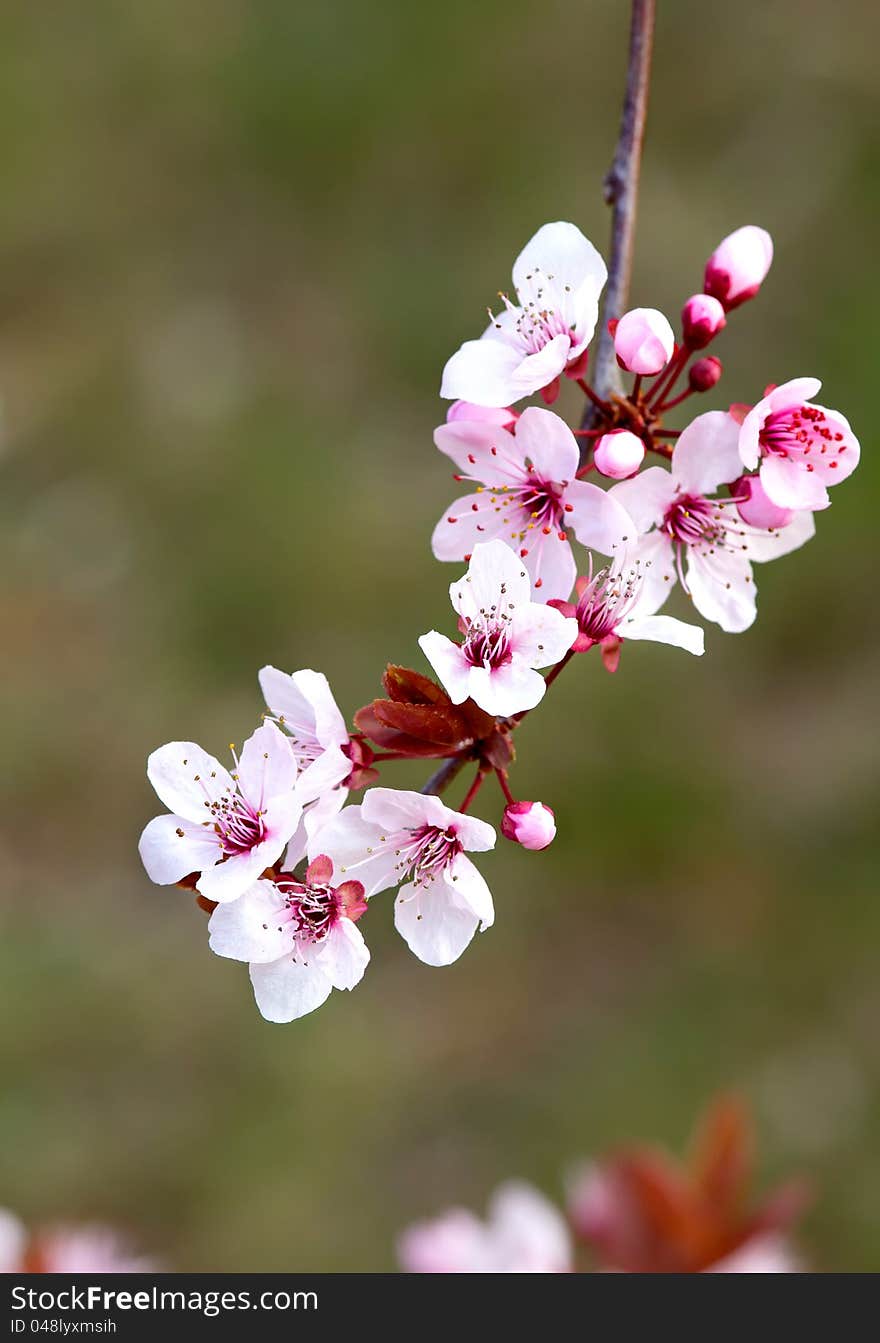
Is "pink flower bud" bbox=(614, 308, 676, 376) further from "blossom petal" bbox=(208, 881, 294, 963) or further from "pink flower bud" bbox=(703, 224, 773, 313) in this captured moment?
"blossom petal" bbox=(208, 881, 294, 963)

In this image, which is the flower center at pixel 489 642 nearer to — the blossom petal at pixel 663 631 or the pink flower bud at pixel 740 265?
the blossom petal at pixel 663 631

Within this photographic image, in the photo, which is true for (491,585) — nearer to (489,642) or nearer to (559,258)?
(489,642)

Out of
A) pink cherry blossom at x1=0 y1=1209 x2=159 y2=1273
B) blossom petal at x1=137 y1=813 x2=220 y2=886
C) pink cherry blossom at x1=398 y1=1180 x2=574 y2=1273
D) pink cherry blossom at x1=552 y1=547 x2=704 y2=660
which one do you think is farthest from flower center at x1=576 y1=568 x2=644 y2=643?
pink cherry blossom at x1=0 y1=1209 x2=159 y2=1273

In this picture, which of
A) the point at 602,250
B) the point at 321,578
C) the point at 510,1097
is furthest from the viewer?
the point at 321,578

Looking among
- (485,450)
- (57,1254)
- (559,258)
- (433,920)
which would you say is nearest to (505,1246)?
(57,1254)

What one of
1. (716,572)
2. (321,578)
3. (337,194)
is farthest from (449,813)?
(337,194)

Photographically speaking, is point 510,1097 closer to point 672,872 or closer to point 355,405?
point 672,872
